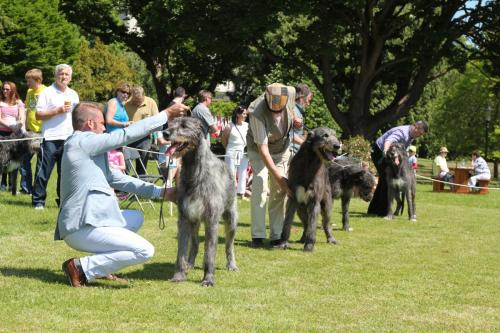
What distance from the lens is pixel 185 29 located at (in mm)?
27125

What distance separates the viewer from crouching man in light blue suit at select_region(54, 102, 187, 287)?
604 cm

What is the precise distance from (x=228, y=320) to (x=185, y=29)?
75.1ft

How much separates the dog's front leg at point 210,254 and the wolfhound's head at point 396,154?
6972 mm

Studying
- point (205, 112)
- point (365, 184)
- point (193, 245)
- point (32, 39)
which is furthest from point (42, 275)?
point (32, 39)

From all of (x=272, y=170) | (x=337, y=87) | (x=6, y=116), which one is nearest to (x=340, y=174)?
(x=272, y=170)

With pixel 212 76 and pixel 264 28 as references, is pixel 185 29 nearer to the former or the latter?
pixel 264 28

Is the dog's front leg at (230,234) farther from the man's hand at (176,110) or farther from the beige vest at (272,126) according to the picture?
the beige vest at (272,126)

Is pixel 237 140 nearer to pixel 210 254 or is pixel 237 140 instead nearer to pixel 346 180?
pixel 346 180

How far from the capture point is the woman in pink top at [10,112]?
13078 millimetres

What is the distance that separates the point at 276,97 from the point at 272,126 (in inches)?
17.5

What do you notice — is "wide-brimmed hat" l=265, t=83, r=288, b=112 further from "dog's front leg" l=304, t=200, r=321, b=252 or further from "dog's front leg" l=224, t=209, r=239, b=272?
"dog's front leg" l=224, t=209, r=239, b=272

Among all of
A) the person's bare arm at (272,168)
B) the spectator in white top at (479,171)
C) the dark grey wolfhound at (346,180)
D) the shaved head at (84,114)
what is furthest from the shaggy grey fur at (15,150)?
the spectator in white top at (479,171)

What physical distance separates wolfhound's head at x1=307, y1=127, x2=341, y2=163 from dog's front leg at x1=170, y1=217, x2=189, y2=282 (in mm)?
2504

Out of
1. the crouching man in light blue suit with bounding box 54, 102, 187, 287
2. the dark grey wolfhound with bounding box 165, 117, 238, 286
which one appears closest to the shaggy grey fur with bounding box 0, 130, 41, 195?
the dark grey wolfhound with bounding box 165, 117, 238, 286
